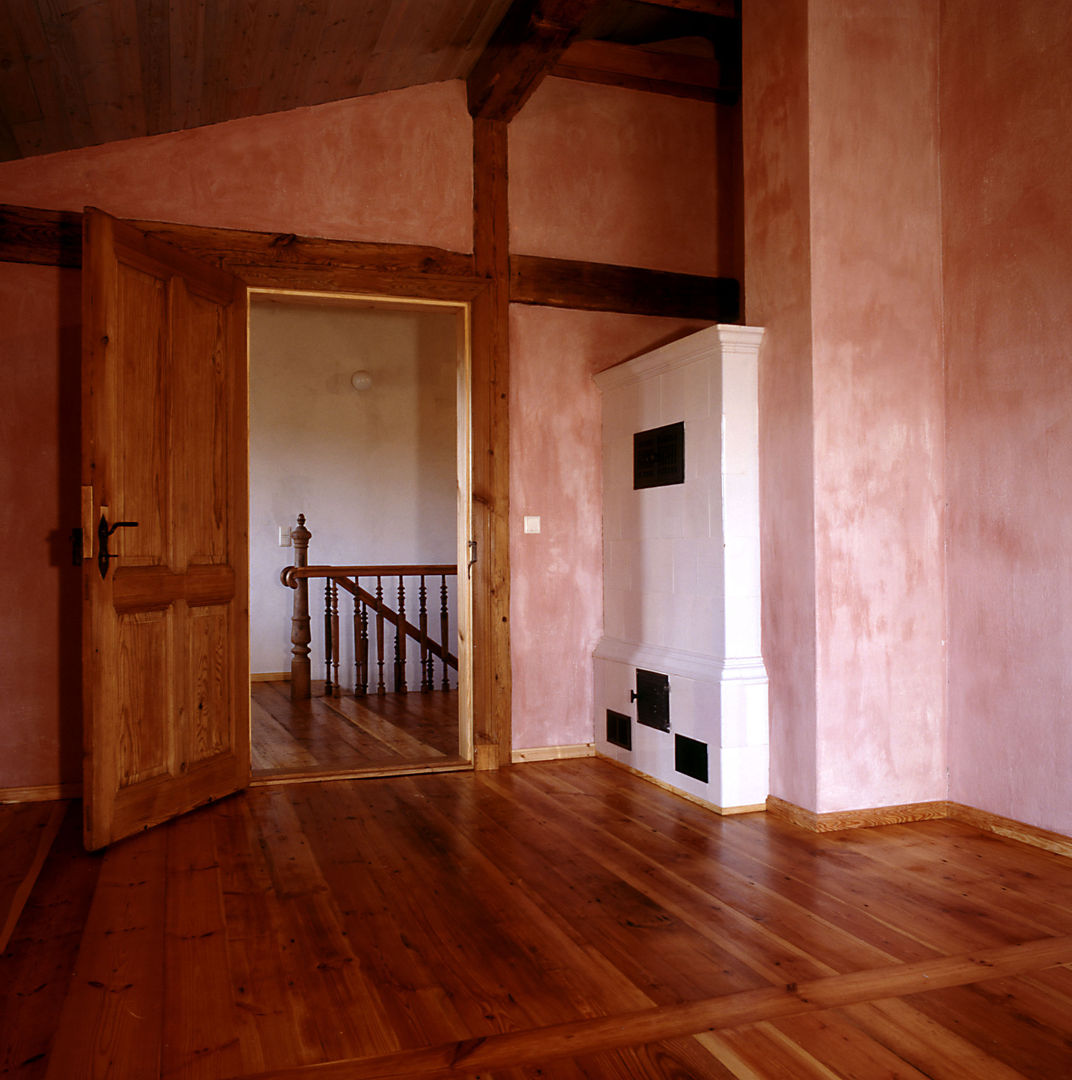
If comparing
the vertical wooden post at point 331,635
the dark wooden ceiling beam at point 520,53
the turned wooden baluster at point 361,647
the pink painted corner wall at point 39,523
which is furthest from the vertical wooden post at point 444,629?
the dark wooden ceiling beam at point 520,53

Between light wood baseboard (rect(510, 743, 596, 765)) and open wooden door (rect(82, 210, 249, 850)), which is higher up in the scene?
open wooden door (rect(82, 210, 249, 850))

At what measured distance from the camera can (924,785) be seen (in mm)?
3736

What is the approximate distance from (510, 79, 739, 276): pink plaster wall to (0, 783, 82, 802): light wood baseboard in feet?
10.8

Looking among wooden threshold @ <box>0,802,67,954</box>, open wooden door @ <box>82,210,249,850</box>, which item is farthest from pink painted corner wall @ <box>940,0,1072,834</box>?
wooden threshold @ <box>0,802,67,954</box>

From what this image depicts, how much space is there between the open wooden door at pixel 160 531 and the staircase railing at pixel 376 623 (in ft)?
9.09

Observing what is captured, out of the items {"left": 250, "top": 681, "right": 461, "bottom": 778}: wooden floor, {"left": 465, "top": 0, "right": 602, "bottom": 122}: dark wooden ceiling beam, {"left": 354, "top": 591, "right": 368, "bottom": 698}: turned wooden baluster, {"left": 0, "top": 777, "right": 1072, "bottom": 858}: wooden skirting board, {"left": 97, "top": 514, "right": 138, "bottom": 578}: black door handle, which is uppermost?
{"left": 465, "top": 0, "right": 602, "bottom": 122}: dark wooden ceiling beam

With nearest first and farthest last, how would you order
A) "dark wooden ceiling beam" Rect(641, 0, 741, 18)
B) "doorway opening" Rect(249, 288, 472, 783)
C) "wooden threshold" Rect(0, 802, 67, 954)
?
"wooden threshold" Rect(0, 802, 67, 954) < "dark wooden ceiling beam" Rect(641, 0, 741, 18) < "doorway opening" Rect(249, 288, 472, 783)

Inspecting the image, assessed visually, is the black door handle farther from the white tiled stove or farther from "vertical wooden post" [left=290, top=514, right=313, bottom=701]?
"vertical wooden post" [left=290, top=514, right=313, bottom=701]

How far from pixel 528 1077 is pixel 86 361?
109 inches

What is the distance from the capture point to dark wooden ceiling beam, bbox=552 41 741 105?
194 inches

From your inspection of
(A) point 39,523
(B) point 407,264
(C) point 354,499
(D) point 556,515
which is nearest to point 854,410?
(D) point 556,515

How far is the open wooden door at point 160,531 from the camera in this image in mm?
3396

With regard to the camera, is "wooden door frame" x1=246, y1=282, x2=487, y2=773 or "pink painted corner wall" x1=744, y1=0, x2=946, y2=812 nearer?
"pink painted corner wall" x1=744, y1=0, x2=946, y2=812

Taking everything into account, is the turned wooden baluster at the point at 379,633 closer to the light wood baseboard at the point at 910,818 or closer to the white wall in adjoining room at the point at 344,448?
the white wall in adjoining room at the point at 344,448
